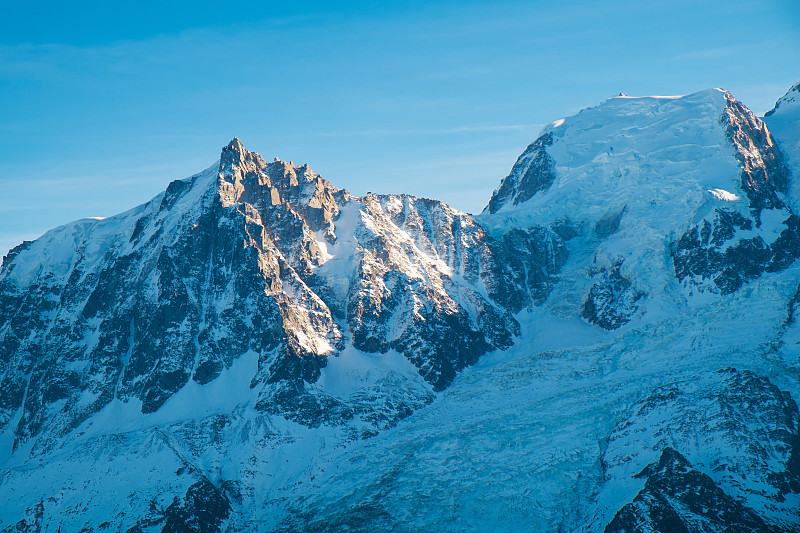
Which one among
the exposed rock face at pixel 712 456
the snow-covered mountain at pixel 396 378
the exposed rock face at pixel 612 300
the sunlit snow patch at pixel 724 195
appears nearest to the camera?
the exposed rock face at pixel 712 456

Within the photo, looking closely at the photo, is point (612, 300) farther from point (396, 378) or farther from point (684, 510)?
point (684, 510)

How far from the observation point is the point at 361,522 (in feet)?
385

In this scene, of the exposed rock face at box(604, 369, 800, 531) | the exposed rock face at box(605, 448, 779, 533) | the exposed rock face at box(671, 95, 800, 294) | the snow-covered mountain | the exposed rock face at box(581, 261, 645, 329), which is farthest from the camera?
the exposed rock face at box(581, 261, 645, 329)

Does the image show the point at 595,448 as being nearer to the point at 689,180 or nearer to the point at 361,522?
the point at 361,522

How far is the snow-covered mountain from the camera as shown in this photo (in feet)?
389

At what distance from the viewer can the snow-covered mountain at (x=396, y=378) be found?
11862cm

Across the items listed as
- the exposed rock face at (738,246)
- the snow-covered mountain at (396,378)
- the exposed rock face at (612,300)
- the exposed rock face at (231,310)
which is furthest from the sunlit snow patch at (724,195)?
the exposed rock face at (231,310)

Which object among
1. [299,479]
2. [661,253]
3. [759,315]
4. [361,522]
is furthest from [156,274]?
[759,315]

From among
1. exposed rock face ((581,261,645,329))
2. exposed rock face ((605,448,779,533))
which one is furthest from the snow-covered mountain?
exposed rock face ((581,261,645,329))

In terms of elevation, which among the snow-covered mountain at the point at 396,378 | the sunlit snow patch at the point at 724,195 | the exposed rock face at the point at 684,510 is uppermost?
the sunlit snow patch at the point at 724,195

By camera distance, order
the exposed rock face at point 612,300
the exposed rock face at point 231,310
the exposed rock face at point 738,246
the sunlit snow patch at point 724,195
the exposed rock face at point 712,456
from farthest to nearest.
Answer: the sunlit snow patch at point 724,195 < the exposed rock face at point 612,300 < the exposed rock face at point 738,246 < the exposed rock face at point 231,310 < the exposed rock face at point 712,456

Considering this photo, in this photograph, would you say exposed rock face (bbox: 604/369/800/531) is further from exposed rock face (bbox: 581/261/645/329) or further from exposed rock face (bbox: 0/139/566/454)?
exposed rock face (bbox: 0/139/566/454)

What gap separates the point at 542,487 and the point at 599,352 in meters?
51.9

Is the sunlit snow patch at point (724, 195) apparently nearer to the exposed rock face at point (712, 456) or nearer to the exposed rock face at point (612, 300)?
the exposed rock face at point (612, 300)
